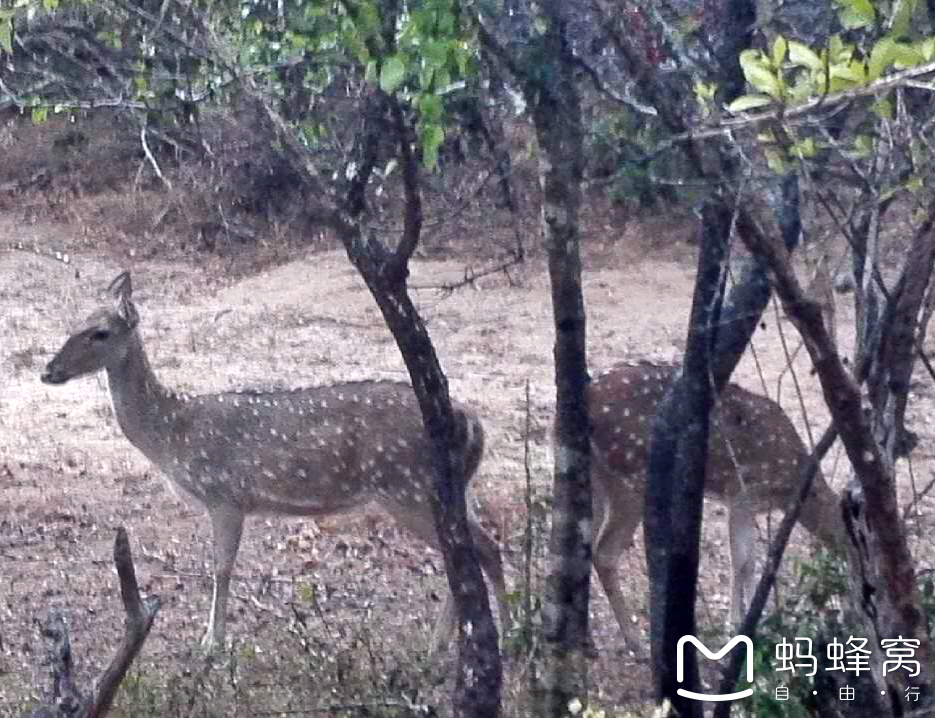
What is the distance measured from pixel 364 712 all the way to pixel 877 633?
2052mm

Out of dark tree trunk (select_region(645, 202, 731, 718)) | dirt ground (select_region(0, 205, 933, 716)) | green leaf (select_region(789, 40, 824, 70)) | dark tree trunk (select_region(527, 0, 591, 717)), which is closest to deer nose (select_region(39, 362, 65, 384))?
dirt ground (select_region(0, 205, 933, 716))

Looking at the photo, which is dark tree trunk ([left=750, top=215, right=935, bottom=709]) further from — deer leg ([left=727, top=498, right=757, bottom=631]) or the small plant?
deer leg ([left=727, top=498, right=757, bottom=631])

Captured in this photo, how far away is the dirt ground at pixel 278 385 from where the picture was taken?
7316 mm

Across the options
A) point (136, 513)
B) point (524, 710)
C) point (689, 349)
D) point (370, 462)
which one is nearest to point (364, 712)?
point (524, 710)

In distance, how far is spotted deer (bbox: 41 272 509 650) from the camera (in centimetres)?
748

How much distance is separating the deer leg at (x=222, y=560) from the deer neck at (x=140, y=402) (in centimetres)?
54

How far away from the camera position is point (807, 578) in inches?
222

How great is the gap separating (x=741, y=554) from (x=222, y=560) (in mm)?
2198

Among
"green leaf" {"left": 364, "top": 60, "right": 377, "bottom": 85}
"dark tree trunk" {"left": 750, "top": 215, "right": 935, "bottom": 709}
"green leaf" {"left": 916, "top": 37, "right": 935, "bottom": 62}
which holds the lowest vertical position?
"dark tree trunk" {"left": 750, "top": 215, "right": 935, "bottom": 709}

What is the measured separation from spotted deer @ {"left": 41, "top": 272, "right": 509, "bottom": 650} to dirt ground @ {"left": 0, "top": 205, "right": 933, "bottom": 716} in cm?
36

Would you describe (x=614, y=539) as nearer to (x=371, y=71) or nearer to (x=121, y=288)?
(x=121, y=288)

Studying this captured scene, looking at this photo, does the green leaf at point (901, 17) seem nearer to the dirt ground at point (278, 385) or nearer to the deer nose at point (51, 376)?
the dirt ground at point (278, 385)

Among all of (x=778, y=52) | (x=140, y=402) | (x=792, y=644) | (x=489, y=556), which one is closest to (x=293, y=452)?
(x=140, y=402)

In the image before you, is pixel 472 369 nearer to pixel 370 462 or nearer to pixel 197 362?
pixel 197 362
